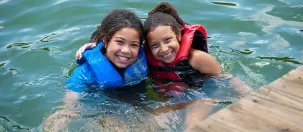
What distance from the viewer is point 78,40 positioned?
6418 mm

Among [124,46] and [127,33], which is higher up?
[127,33]

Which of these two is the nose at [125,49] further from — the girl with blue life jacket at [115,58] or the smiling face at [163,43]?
the smiling face at [163,43]

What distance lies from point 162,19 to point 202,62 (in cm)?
66

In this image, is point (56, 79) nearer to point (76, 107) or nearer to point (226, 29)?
point (76, 107)

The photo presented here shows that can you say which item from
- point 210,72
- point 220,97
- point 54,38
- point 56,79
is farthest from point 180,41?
point 54,38

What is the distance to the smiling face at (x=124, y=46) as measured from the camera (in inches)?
177

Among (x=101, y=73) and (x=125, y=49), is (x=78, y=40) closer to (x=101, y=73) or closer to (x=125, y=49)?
(x=101, y=73)

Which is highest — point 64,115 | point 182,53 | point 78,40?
point 182,53

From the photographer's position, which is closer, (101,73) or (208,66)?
(101,73)

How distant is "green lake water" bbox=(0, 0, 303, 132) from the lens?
5094 millimetres

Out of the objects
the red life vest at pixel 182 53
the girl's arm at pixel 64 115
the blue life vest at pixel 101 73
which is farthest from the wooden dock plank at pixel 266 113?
the girl's arm at pixel 64 115

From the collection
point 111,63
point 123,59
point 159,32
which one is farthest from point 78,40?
point 159,32

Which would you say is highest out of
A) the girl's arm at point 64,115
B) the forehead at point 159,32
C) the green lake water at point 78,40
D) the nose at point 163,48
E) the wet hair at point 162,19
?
the wet hair at point 162,19

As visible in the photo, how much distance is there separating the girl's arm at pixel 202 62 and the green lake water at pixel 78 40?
2.01 feet
